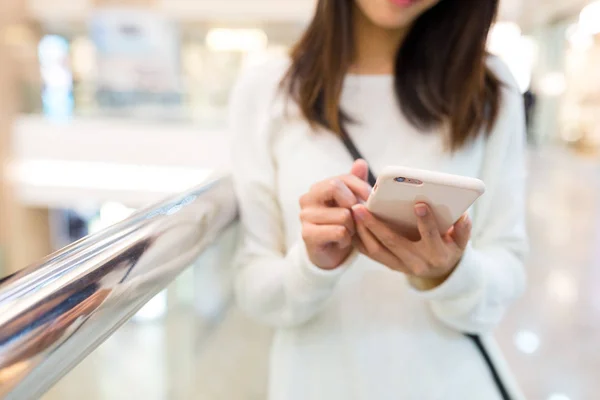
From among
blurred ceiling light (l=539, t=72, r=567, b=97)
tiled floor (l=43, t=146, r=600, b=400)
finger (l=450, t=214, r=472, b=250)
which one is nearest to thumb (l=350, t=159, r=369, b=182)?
finger (l=450, t=214, r=472, b=250)

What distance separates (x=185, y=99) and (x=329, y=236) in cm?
394

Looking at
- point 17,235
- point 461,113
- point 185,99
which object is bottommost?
point 17,235

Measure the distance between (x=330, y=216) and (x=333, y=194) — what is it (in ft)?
0.07

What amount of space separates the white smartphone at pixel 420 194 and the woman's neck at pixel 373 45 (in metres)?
0.33

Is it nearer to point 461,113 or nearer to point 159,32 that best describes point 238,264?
point 461,113

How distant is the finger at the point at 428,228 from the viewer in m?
0.41

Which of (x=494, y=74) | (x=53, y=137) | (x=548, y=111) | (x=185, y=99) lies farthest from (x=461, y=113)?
(x=548, y=111)

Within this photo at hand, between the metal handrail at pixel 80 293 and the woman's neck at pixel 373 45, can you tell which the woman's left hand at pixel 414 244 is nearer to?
the metal handrail at pixel 80 293

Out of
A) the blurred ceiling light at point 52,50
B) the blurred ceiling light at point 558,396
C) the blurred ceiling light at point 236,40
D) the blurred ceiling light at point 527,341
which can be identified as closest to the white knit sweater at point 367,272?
the blurred ceiling light at point 558,396

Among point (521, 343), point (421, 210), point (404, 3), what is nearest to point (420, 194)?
point (421, 210)

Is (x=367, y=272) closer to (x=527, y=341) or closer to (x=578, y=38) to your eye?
(x=527, y=341)

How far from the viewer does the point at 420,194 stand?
0.40 meters

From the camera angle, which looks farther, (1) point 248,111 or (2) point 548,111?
(2) point 548,111

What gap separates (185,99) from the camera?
4180 mm
